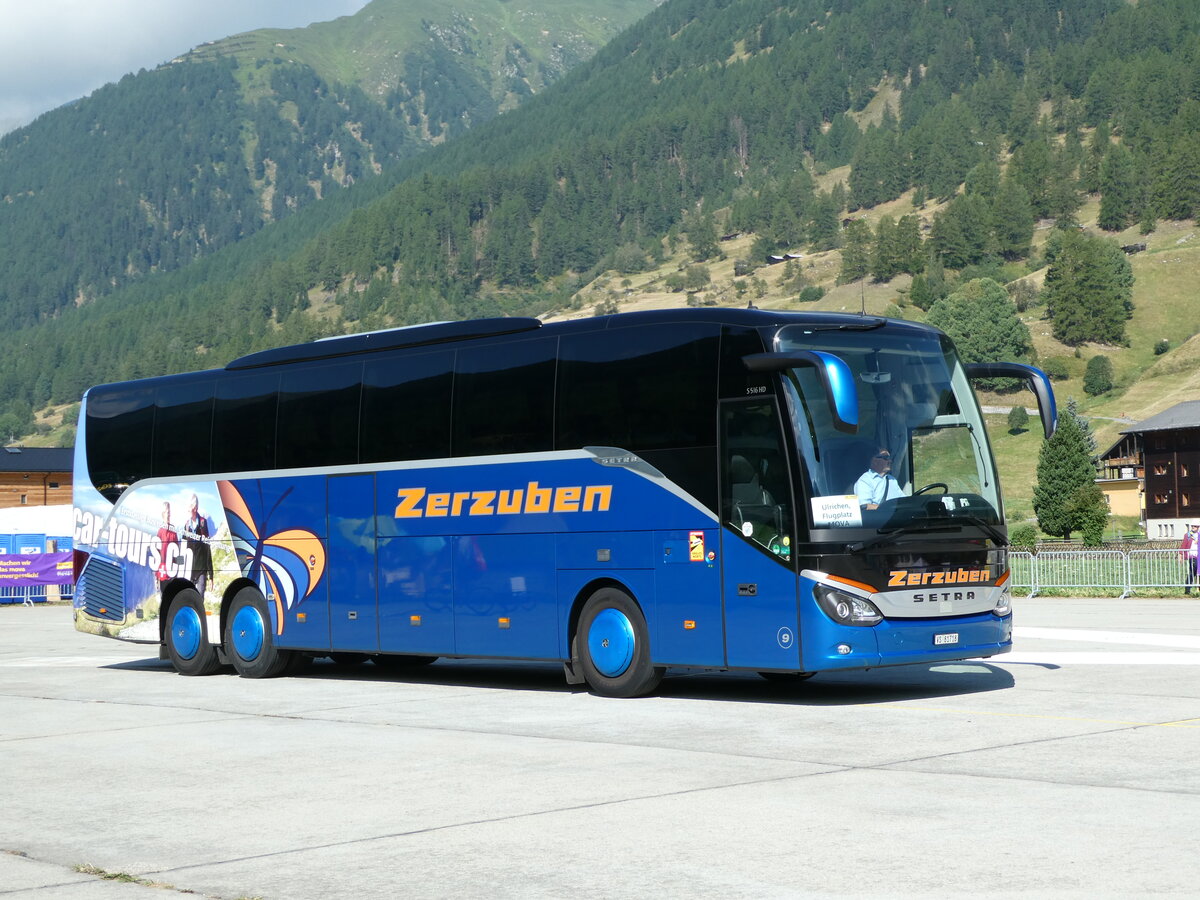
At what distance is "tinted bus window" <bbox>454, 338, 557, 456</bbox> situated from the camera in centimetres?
1534

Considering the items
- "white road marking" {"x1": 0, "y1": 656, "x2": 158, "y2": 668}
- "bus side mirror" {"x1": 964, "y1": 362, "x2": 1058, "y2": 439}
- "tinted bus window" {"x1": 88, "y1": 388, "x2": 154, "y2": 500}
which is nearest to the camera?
"bus side mirror" {"x1": 964, "y1": 362, "x2": 1058, "y2": 439}

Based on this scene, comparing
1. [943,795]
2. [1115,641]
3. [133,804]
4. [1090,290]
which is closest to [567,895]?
[943,795]

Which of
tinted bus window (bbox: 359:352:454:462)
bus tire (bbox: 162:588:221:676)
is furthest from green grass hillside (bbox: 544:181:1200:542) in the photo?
tinted bus window (bbox: 359:352:454:462)

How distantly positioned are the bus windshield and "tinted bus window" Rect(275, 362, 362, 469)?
571 centimetres

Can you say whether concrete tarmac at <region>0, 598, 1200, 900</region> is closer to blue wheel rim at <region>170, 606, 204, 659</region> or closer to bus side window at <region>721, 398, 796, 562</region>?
bus side window at <region>721, 398, 796, 562</region>

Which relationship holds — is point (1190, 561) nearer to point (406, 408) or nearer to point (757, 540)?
point (406, 408)

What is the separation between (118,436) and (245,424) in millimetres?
2644

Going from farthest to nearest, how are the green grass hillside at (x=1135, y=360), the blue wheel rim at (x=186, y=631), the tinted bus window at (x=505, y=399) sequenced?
1. the green grass hillside at (x=1135, y=360)
2. the blue wheel rim at (x=186, y=631)
3. the tinted bus window at (x=505, y=399)

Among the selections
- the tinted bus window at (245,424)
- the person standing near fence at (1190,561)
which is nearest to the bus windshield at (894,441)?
the tinted bus window at (245,424)

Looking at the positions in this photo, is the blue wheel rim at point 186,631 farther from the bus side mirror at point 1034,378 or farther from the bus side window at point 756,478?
the bus side mirror at point 1034,378

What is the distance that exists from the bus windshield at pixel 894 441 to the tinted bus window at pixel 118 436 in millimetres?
9768

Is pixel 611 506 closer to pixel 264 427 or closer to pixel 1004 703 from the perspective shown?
pixel 1004 703

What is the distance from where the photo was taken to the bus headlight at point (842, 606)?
13.1m

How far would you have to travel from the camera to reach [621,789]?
9.31 m
